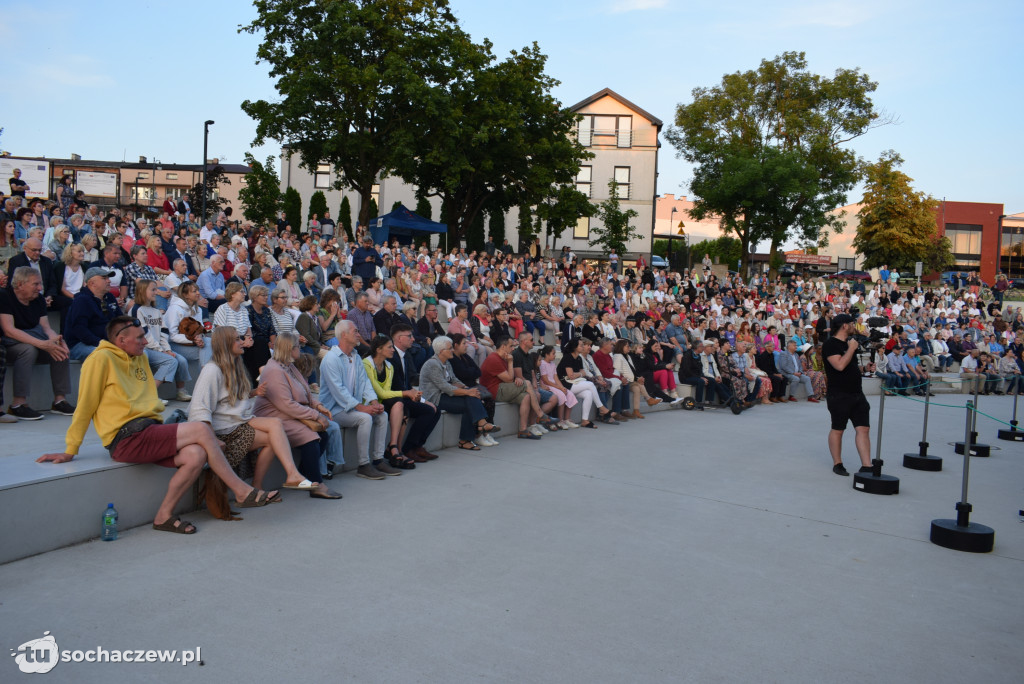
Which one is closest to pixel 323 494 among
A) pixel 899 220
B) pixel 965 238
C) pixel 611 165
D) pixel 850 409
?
pixel 850 409

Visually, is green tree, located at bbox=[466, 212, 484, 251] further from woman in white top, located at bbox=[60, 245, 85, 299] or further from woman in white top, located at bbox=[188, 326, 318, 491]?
woman in white top, located at bbox=[188, 326, 318, 491]

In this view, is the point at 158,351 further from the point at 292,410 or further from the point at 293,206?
the point at 293,206

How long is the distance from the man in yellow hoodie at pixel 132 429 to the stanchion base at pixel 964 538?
5742 mm

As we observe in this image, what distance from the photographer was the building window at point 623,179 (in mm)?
46031

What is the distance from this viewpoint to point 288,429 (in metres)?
6.18

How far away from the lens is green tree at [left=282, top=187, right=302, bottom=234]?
42.1 m

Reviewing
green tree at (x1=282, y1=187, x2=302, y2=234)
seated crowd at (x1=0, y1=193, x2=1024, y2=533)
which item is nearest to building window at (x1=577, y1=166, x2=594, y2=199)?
green tree at (x1=282, y1=187, x2=302, y2=234)

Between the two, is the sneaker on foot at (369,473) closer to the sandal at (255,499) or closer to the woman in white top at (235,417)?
the woman in white top at (235,417)

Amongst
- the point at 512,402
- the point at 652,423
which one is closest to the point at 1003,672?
the point at 512,402

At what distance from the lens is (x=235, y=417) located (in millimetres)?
5660

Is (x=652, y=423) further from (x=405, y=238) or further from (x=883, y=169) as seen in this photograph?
(x=883, y=169)

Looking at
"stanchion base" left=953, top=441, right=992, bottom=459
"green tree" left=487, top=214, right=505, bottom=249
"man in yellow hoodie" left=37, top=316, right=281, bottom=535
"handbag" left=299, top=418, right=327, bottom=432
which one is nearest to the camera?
"man in yellow hoodie" left=37, top=316, right=281, bottom=535

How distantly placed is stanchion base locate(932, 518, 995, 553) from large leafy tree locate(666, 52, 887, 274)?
35.3 metres

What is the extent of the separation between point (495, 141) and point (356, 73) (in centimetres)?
608
